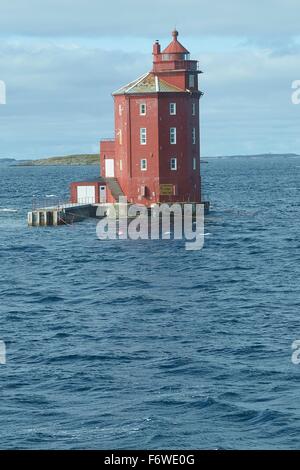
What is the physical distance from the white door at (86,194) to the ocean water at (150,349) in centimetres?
2172

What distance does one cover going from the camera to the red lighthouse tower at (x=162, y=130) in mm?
77875

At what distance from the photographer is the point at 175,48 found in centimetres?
8012

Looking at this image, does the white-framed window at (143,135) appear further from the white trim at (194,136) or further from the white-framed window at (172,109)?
the white trim at (194,136)

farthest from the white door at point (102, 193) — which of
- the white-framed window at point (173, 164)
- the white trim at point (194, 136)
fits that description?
the white trim at point (194, 136)

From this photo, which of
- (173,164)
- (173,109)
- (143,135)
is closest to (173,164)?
(173,164)

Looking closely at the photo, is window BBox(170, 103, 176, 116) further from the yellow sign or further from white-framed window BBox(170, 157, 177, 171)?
the yellow sign

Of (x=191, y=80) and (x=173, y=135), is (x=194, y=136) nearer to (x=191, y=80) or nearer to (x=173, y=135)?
(x=173, y=135)

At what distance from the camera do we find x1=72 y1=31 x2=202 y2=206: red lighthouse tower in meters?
77.9

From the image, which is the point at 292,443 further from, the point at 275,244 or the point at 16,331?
the point at 275,244

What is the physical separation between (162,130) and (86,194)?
38.8 feet

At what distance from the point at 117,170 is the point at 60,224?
8457mm
